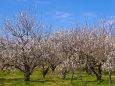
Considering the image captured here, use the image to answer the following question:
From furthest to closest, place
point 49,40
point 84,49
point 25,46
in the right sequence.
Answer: point 49,40 < point 25,46 < point 84,49

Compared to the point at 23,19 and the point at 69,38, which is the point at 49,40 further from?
the point at 23,19

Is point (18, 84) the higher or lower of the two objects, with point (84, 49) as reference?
lower

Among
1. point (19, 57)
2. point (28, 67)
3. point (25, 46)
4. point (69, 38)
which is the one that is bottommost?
point (28, 67)

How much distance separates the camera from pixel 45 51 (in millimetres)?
24906

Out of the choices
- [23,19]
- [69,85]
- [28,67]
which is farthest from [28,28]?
[69,85]

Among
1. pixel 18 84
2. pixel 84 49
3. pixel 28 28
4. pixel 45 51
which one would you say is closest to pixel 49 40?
pixel 45 51

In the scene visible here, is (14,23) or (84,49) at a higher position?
(14,23)

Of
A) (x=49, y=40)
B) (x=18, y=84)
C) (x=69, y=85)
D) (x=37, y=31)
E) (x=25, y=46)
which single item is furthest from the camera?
(x=49, y=40)

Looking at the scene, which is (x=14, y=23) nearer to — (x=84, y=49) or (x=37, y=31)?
(x=37, y=31)

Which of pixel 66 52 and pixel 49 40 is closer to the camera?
pixel 66 52

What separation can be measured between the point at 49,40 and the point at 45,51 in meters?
3.83

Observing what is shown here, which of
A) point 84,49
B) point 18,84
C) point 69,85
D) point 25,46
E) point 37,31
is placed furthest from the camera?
→ point 37,31

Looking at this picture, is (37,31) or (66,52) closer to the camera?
(66,52)

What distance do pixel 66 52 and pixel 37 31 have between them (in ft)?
19.1
